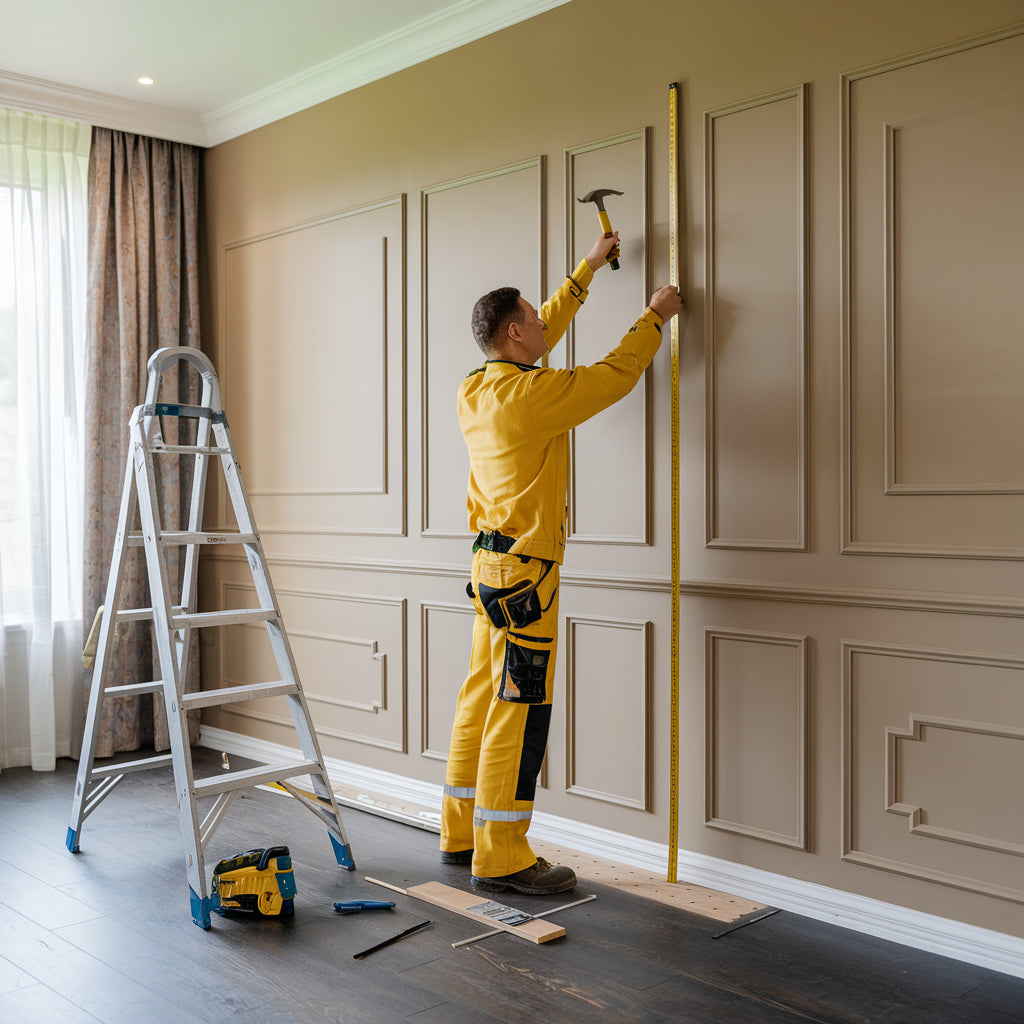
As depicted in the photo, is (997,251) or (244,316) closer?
(997,251)

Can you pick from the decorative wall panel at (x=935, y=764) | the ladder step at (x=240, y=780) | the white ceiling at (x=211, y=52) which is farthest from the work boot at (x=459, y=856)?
the white ceiling at (x=211, y=52)

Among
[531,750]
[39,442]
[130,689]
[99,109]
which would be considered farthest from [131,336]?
[531,750]

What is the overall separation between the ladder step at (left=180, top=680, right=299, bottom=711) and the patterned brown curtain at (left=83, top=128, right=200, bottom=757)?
72.8 inches

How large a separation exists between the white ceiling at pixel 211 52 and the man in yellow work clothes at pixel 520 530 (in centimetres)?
128

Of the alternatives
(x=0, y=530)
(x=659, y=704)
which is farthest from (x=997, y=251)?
(x=0, y=530)

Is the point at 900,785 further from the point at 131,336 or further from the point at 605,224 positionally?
the point at 131,336

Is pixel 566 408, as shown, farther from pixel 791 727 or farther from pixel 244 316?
pixel 244 316

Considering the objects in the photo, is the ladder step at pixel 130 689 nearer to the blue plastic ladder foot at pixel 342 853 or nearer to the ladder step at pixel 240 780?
the ladder step at pixel 240 780

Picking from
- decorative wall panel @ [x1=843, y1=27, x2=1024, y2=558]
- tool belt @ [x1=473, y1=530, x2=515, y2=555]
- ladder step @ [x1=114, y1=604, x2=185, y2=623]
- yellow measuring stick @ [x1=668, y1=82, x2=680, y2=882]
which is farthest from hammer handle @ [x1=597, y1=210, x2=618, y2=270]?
ladder step @ [x1=114, y1=604, x2=185, y2=623]

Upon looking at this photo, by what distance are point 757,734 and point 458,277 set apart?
1.95 metres

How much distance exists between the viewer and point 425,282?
392 centimetres

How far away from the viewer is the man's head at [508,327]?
3035 mm

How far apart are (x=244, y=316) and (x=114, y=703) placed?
1907 millimetres

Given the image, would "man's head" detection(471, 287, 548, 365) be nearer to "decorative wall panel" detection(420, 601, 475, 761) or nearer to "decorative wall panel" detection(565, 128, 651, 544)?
"decorative wall panel" detection(565, 128, 651, 544)
